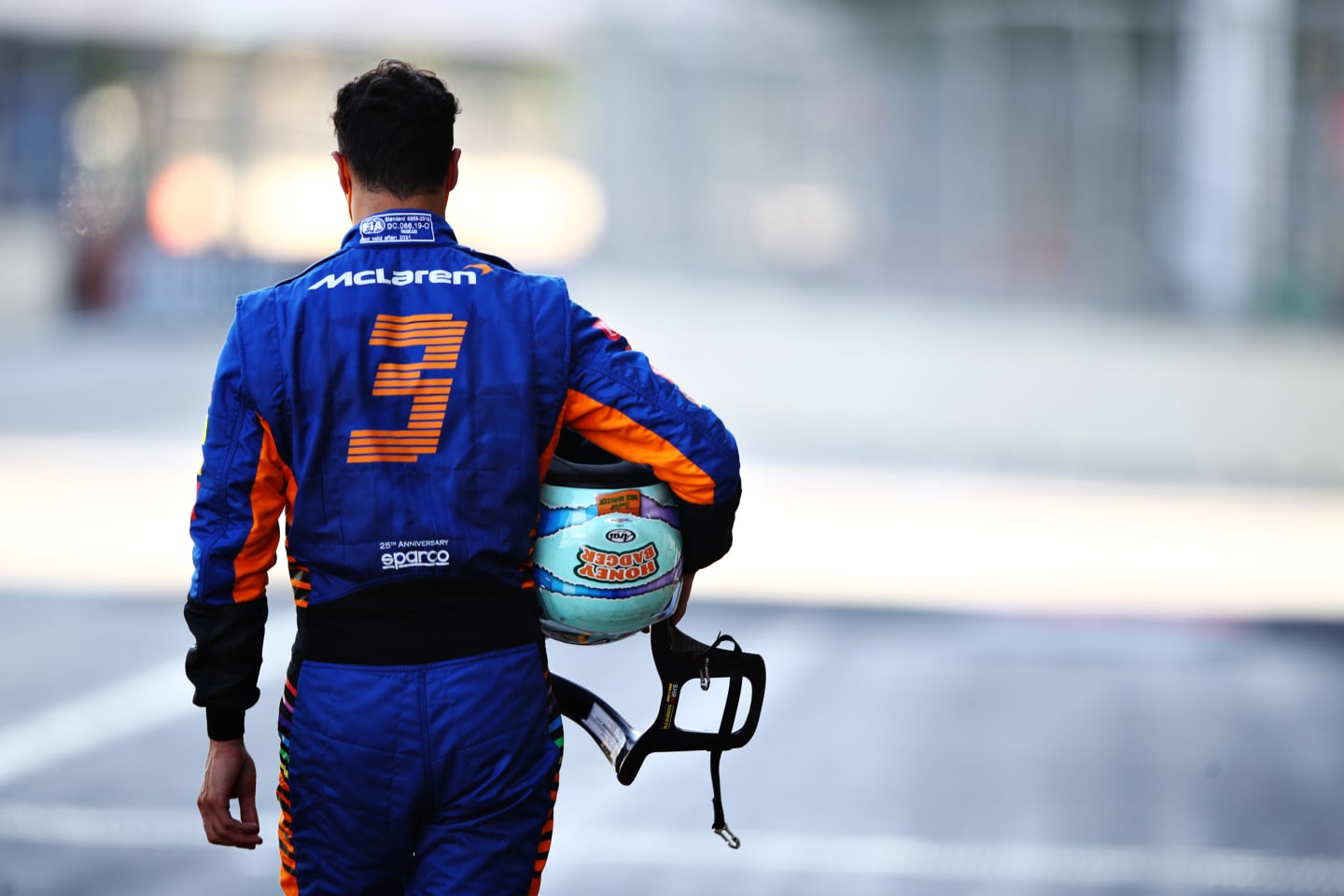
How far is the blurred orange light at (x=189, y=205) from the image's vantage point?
29.2 metres

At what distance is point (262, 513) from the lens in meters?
2.70

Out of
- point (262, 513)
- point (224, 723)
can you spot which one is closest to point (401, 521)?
point (262, 513)

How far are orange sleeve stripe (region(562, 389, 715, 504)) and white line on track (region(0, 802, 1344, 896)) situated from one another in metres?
3.03

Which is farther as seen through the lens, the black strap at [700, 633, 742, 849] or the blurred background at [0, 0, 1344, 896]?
the blurred background at [0, 0, 1344, 896]

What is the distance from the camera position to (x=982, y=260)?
15.5 metres

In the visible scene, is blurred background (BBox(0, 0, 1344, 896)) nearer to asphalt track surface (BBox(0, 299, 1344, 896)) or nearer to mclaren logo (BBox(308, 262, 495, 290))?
asphalt track surface (BBox(0, 299, 1344, 896))

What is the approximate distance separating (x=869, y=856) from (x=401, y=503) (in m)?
3.48

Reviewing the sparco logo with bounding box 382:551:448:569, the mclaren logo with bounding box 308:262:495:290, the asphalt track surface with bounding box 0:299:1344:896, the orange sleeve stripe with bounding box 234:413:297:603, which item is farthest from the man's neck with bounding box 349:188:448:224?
the asphalt track surface with bounding box 0:299:1344:896

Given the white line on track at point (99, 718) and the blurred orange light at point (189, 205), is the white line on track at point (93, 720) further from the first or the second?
the blurred orange light at point (189, 205)

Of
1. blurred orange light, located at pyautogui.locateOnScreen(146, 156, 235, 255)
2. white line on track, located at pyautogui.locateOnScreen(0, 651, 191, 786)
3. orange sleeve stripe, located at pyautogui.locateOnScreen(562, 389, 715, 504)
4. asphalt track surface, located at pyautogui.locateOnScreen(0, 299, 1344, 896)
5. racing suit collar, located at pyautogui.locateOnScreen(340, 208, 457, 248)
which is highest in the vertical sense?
racing suit collar, located at pyautogui.locateOnScreen(340, 208, 457, 248)

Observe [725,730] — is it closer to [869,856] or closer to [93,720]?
[869,856]

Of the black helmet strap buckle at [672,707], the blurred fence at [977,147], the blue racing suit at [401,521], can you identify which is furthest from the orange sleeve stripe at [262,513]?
the blurred fence at [977,147]

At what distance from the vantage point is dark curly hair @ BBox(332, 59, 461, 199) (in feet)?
8.98

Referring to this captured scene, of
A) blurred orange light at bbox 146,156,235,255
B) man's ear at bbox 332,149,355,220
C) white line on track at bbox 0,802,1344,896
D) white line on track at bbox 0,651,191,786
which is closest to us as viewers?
man's ear at bbox 332,149,355,220
